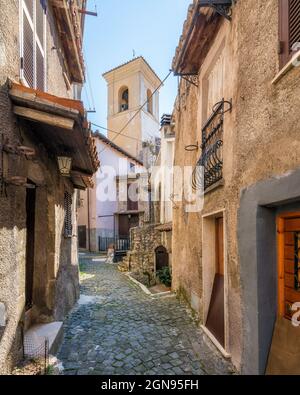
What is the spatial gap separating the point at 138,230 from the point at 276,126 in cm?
1137

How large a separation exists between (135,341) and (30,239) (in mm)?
2746

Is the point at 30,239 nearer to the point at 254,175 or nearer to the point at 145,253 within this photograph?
the point at 254,175

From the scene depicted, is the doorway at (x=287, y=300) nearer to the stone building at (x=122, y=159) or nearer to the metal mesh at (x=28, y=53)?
the metal mesh at (x=28, y=53)

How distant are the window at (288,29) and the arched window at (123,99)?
84.4ft

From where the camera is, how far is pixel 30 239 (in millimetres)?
4855

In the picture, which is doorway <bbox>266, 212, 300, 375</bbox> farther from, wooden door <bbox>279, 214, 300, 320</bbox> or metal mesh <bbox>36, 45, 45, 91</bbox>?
metal mesh <bbox>36, 45, 45, 91</bbox>

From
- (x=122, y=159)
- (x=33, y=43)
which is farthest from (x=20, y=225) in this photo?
(x=122, y=159)

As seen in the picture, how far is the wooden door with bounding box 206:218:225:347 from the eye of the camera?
4.45 metres

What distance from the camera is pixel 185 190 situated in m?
7.09

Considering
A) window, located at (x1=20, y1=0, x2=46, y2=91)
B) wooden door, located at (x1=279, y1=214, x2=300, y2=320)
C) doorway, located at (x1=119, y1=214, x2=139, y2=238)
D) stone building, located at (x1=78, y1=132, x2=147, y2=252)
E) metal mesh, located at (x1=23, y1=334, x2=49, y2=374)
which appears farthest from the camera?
doorway, located at (x1=119, y1=214, x2=139, y2=238)

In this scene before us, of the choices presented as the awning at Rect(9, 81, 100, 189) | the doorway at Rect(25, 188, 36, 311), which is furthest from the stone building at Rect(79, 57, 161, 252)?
the awning at Rect(9, 81, 100, 189)

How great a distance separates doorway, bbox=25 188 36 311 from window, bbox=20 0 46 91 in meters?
2.00

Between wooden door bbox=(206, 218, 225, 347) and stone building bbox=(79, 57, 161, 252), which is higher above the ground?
stone building bbox=(79, 57, 161, 252)
